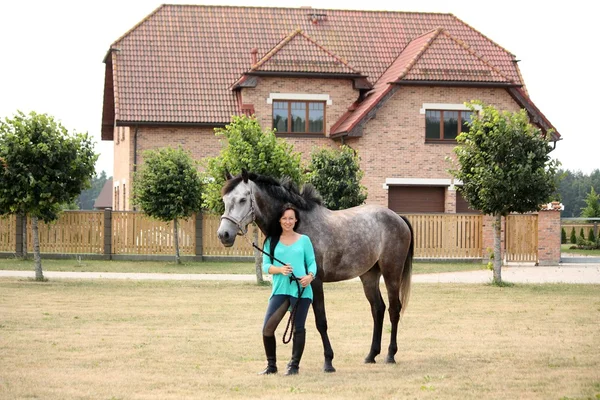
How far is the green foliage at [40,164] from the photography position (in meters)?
23.5

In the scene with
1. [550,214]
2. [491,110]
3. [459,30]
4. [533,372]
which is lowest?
[533,372]

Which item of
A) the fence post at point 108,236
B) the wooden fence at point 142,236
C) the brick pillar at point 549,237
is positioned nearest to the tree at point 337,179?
the wooden fence at point 142,236

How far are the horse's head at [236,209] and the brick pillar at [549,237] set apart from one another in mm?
24381

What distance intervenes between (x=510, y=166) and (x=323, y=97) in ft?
48.5

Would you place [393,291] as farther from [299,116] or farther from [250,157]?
[299,116]

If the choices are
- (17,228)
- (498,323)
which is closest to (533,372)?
(498,323)

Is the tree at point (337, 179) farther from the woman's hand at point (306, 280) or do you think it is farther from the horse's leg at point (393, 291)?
the woman's hand at point (306, 280)

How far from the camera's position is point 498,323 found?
16.5m

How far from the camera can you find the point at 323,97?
38594mm

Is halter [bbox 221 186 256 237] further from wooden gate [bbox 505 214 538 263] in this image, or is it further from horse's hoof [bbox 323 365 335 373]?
wooden gate [bbox 505 214 538 263]

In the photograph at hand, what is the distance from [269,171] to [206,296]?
378cm

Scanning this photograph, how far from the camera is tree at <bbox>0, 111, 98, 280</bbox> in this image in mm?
23500

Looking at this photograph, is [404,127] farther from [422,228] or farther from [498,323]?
[498,323]

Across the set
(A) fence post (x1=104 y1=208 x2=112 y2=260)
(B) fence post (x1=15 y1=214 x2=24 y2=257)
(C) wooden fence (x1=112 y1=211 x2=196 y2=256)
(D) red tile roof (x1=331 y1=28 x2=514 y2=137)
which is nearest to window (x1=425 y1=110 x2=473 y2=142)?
(D) red tile roof (x1=331 y1=28 x2=514 y2=137)
